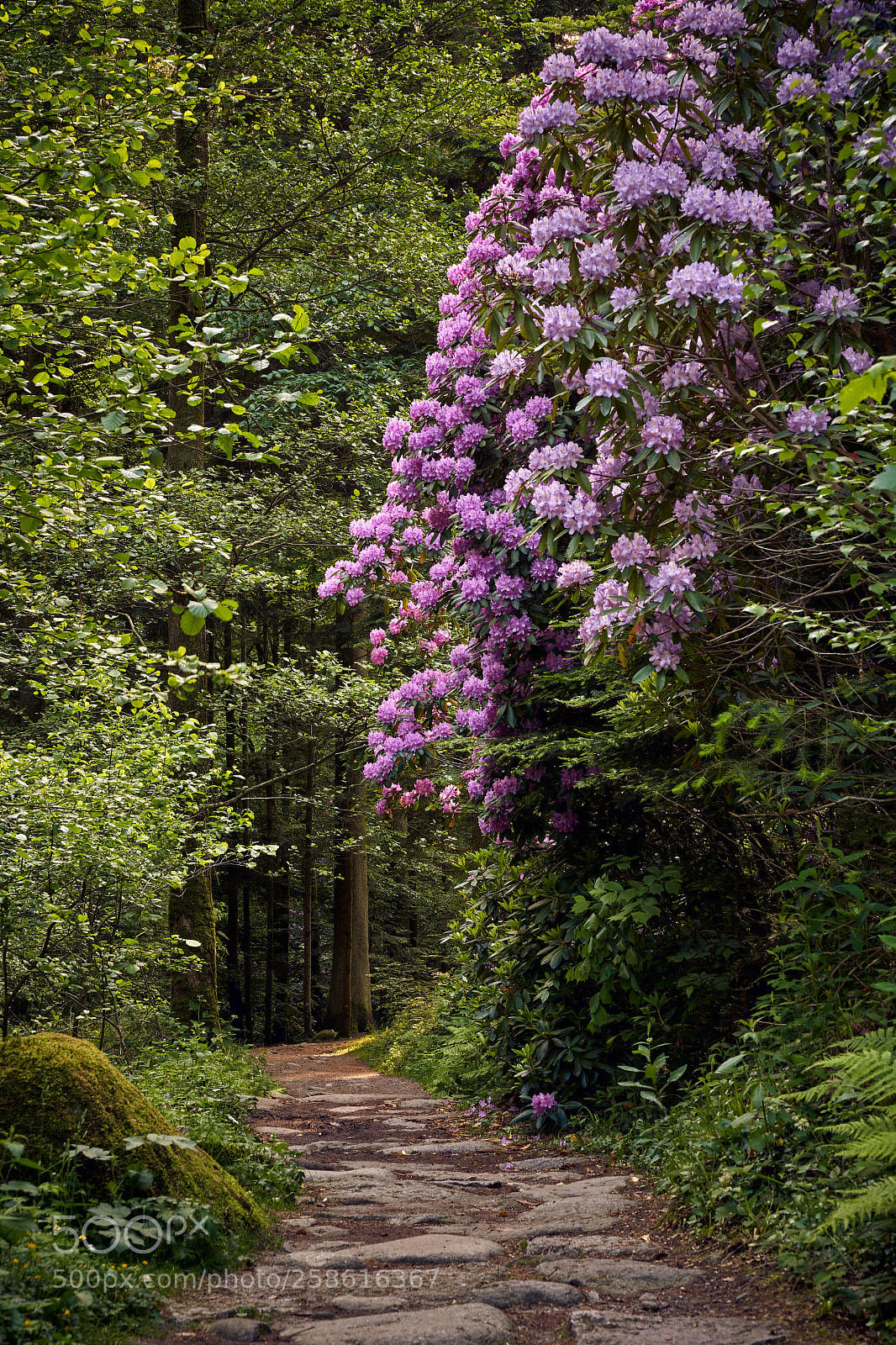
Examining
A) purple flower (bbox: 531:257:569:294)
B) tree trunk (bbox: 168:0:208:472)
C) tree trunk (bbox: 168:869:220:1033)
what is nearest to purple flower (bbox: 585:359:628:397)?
purple flower (bbox: 531:257:569:294)

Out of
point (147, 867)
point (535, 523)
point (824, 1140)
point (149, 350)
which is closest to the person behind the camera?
point (824, 1140)

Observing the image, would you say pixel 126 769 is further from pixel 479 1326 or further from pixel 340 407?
pixel 340 407

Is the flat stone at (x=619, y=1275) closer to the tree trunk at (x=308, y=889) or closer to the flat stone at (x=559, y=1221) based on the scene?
the flat stone at (x=559, y=1221)

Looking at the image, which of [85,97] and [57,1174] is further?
[85,97]

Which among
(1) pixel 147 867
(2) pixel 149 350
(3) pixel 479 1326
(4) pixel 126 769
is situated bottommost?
(3) pixel 479 1326

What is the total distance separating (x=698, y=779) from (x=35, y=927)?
3.76 metres

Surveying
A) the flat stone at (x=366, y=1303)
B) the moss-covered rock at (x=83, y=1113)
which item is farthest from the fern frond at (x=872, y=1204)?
the moss-covered rock at (x=83, y=1113)

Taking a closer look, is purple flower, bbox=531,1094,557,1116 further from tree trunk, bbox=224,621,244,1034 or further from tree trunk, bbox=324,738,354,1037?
tree trunk, bbox=224,621,244,1034

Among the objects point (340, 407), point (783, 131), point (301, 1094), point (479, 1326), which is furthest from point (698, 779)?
point (340, 407)

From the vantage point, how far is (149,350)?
13.5 feet

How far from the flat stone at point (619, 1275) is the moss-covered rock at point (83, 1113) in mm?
1223

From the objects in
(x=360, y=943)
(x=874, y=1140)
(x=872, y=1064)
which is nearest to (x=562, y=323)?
(x=872, y=1064)

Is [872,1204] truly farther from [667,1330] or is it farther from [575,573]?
[575,573]

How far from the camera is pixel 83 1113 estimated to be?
3443 millimetres
